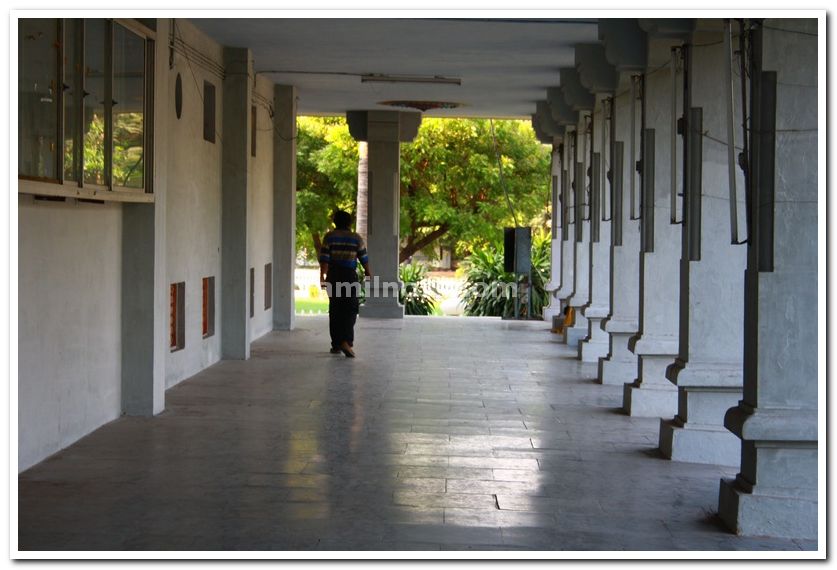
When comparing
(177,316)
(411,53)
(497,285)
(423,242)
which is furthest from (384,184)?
(177,316)

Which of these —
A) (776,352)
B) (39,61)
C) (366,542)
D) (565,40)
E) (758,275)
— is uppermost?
(565,40)

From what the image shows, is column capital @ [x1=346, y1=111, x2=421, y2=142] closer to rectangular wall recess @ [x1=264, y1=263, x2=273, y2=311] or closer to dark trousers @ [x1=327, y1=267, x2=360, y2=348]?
rectangular wall recess @ [x1=264, y1=263, x2=273, y2=311]

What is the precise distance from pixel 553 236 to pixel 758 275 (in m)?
14.5

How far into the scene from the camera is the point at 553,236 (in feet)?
66.9

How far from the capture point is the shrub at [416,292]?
930 inches

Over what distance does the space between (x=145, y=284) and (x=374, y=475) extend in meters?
2.75

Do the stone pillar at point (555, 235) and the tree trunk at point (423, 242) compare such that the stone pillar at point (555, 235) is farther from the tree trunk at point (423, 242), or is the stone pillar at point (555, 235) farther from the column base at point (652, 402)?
the column base at point (652, 402)

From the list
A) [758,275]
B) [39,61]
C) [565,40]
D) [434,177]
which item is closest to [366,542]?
[758,275]

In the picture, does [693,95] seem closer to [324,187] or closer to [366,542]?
[366,542]

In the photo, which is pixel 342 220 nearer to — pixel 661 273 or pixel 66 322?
pixel 661 273

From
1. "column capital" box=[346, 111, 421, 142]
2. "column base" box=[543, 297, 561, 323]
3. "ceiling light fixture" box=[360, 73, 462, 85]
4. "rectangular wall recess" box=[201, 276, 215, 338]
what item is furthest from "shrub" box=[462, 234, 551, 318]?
"rectangular wall recess" box=[201, 276, 215, 338]

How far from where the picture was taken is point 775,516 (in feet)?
19.4

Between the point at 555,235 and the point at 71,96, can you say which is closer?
the point at 71,96

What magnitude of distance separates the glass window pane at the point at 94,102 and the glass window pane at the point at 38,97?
0.55m
